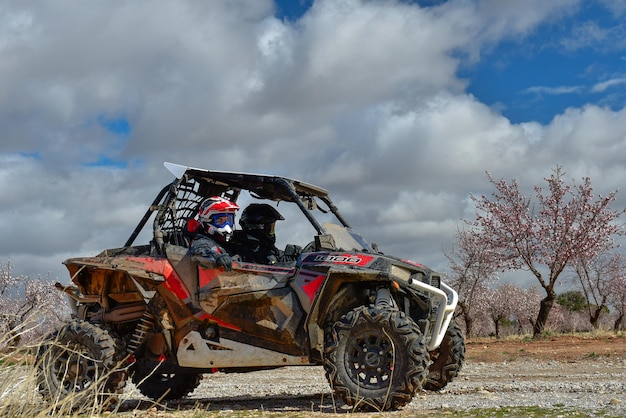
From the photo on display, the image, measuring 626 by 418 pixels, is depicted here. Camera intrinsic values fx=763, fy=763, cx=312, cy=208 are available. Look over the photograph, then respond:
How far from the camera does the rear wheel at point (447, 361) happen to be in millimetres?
9781

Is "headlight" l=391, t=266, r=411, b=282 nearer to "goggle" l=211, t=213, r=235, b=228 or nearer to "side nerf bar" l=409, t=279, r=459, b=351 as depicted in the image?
"side nerf bar" l=409, t=279, r=459, b=351

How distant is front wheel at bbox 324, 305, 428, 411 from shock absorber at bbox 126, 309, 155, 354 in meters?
2.36

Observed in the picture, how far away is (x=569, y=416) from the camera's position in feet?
22.0

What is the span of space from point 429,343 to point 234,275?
237 centimetres

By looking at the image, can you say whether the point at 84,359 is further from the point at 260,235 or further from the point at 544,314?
the point at 544,314

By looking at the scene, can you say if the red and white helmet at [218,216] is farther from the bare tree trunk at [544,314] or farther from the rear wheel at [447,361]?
the bare tree trunk at [544,314]

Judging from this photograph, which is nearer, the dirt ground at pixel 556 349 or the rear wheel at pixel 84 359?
the rear wheel at pixel 84 359

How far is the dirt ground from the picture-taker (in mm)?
16812

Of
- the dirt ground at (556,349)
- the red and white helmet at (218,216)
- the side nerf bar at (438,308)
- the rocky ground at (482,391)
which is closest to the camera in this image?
the rocky ground at (482,391)

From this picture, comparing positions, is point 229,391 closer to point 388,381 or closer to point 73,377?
point 73,377

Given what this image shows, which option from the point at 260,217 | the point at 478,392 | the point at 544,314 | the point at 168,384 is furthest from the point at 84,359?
the point at 544,314

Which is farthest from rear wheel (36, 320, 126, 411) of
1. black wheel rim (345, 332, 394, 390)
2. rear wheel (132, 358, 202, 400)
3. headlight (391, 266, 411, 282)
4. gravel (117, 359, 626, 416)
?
headlight (391, 266, 411, 282)

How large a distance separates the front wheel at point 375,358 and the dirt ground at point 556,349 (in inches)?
358

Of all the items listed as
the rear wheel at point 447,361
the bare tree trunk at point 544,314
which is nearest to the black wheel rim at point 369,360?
the rear wheel at point 447,361
